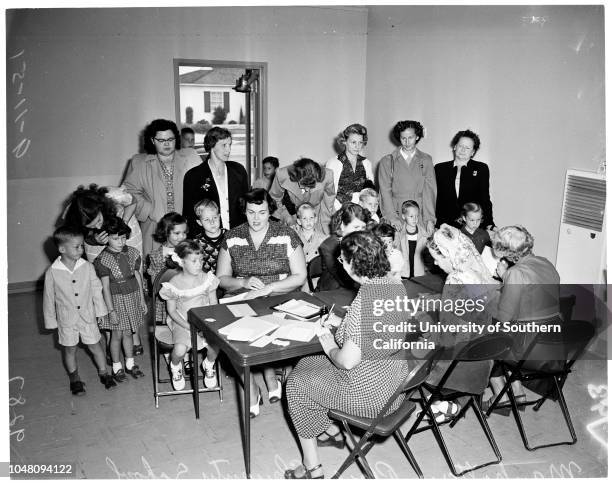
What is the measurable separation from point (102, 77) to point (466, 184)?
4.37m

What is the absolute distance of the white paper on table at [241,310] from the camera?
3551 mm

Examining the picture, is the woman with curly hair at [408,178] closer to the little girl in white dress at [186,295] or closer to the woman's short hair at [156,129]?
the woman's short hair at [156,129]

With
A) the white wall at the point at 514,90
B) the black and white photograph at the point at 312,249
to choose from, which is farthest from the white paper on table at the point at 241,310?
the white wall at the point at 514,90

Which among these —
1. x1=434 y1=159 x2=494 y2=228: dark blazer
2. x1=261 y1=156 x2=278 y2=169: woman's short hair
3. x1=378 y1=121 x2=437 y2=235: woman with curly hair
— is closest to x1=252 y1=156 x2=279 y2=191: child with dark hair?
x1=261 y1=156 x2=278 y2=169: woman's short hair

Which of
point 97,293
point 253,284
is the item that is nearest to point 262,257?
point 253,284

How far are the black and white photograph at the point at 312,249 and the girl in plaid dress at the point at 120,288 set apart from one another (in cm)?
2

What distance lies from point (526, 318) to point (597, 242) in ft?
6.19

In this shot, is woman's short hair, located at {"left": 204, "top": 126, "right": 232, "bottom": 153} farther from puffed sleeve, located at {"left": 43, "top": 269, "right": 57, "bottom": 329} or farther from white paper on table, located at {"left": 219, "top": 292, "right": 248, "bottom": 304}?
puffed sleeve, located at {"left": 43, "top": 269, "right": 57, "bottom": 329}

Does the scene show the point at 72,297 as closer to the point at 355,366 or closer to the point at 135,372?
the point at 135,372

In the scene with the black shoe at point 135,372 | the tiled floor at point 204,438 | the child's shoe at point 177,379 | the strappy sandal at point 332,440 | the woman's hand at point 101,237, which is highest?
the woman's hand at point 101,237

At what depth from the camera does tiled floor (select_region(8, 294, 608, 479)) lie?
3.41m

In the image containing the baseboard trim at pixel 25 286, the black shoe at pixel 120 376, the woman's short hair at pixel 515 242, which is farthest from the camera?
the baseboard trim at pixel 25 286

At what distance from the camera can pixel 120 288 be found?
171 inches

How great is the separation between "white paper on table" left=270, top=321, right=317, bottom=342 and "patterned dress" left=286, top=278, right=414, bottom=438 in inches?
6.4
